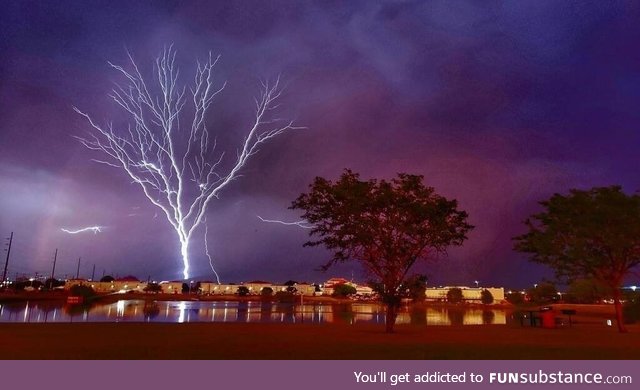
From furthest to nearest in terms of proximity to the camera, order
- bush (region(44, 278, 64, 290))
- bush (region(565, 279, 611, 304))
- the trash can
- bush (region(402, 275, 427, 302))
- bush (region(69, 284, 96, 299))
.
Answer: bush (region(44, 278, 64, 290)) < bush (region(565, 279, 611, 304)) < bush (region(69, 284, 96, 299)) < the trash can < bush (region(402, 275, 427, 302))

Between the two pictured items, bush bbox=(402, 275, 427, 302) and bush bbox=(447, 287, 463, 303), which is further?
bush bbox=(447, 287, 463, 303)

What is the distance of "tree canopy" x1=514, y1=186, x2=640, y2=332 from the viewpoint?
23.8 m

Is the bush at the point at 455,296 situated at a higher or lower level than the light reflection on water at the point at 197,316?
higher

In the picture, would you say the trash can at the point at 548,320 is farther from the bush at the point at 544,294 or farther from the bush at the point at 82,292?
the bush at the point at 544,294

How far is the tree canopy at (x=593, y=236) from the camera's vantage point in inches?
936

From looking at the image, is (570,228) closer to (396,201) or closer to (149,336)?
(396,201)

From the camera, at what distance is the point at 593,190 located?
25719 millimetres

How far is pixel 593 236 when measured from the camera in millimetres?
24438

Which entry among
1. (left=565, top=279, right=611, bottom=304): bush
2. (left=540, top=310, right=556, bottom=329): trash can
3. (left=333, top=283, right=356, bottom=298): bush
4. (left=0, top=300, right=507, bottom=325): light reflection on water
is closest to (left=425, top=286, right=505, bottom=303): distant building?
(left=333, top=283, right=356, bottom=298): bush

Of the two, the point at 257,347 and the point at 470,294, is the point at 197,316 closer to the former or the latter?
the point at 257,347

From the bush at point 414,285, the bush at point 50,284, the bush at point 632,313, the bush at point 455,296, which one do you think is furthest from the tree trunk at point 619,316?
the bush at point 50,284

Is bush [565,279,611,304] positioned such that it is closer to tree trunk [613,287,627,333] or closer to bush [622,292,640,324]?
bush [622,292,640,324]

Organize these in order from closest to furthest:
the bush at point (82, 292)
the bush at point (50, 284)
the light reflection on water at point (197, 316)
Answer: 1. the light reflection on water at point (197, 316)
2. the bush at point (82, 292)
3. the bush at point (50, 284)
